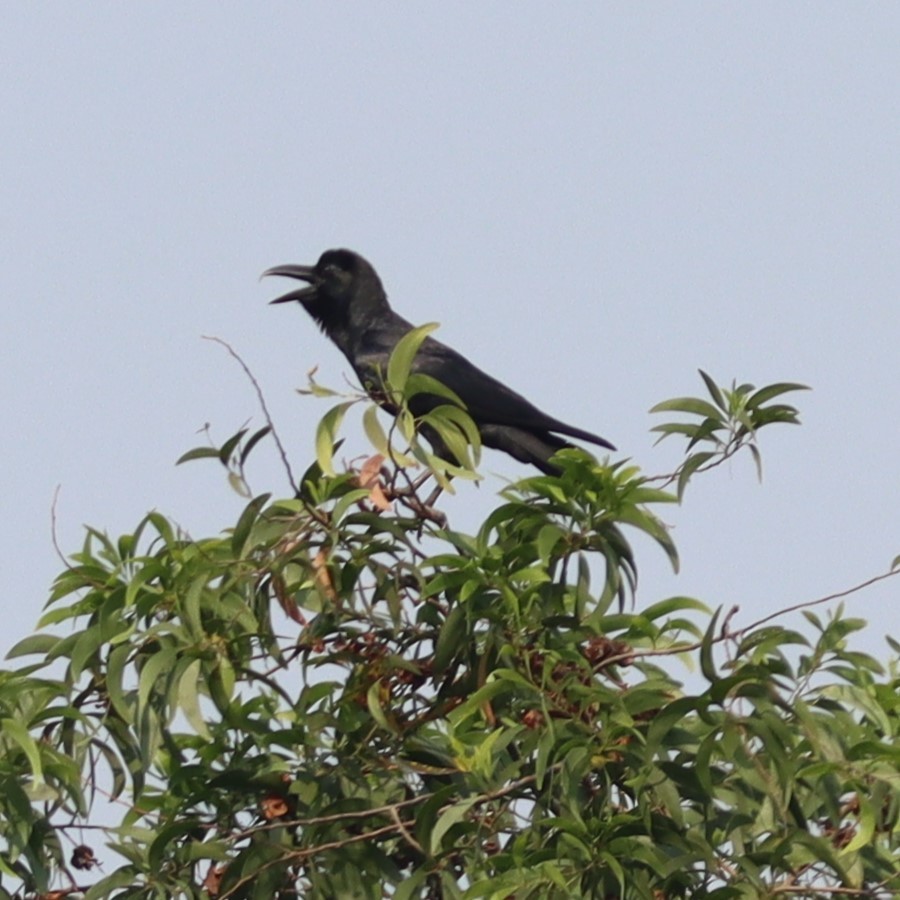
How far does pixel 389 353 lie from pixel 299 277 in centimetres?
70

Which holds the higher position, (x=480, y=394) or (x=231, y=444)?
(x=480, y=394)

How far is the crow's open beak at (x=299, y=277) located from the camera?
335 inches

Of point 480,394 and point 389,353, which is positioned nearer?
point 480,394

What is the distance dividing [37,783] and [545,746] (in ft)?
3.65

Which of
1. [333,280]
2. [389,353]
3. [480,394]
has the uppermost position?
[333,280]

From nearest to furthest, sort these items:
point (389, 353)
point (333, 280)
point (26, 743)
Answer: point (26, 743) < point (389, 353) < point (333, 280)

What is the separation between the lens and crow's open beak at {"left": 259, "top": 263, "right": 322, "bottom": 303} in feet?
27.9

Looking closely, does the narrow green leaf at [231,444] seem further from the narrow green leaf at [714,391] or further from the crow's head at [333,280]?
the crow's head at [333,280]

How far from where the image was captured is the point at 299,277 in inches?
339

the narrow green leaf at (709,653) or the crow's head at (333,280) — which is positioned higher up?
the crow's head at (333,280)

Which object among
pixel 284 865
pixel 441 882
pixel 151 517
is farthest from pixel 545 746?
pixel 151 517

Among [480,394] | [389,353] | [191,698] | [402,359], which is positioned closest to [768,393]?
[402,359]

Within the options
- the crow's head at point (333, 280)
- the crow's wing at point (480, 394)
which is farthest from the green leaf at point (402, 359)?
the crow's head at point (333, 280)

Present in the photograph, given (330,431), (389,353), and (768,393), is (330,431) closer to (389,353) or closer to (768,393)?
(768,393)
